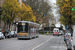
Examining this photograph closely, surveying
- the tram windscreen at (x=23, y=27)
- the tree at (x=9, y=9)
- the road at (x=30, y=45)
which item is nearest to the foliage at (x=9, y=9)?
the tree at (x=9, y=9)

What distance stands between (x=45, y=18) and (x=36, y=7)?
202 inches

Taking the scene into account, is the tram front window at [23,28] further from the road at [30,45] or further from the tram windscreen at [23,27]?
the road at [30,45]

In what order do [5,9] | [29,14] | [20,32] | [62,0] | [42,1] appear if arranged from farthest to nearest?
[42,1] < [29,14] < [5,9] < [20,32] < [62,0]

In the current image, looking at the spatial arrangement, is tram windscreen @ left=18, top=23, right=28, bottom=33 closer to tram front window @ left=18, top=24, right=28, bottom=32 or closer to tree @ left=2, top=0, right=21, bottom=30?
tram front window @ left=18, top=24, right=28, bottom=32

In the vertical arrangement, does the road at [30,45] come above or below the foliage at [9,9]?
below

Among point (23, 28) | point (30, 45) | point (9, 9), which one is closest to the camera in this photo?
point (30, 45)

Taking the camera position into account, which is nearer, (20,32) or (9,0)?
(20,32)

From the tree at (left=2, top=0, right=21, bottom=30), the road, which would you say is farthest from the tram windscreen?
the tree at (left=2, top=0, right=21, bottom=30)

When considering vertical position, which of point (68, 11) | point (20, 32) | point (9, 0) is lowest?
point (20, 32)

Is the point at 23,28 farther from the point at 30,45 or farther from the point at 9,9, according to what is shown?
the point at 9,9

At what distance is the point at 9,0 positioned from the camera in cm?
4738

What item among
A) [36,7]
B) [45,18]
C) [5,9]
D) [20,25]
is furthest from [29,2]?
[20,25]

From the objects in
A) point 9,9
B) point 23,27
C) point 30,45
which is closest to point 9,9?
point 9,9

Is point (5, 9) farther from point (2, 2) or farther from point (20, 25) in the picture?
point (20, 25)
